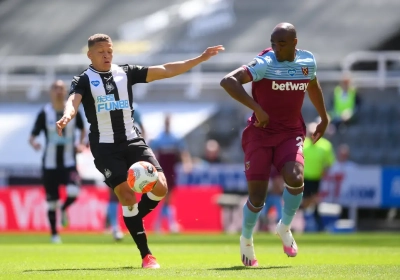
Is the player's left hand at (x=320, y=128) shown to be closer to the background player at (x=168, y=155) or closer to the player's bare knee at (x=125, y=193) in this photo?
the player's bare knee at (x=125, y=193)

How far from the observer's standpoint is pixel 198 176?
76.9 ft

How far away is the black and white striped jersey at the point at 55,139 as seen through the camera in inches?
664

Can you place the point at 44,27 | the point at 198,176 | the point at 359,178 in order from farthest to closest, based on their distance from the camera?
the point at 44,27 < the point at 198,176 < the point at 359,178

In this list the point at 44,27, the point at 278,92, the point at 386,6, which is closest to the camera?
the point at 278,92

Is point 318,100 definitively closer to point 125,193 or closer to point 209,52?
point 209,52

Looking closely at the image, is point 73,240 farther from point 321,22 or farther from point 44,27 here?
point 44,27

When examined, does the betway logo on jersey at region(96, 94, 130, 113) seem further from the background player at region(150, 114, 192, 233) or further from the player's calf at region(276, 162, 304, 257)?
the background player at region(150, 114, 192, 233)

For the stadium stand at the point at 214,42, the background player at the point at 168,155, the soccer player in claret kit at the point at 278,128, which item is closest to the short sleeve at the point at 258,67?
the soccer player in claret kit at the point at 278,128

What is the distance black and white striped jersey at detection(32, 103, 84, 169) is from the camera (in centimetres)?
1686

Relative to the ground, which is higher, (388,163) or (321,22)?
(321,22)

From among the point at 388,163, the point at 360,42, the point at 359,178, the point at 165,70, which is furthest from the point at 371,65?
the point at 165,70

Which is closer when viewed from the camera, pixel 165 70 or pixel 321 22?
pixel 165 70

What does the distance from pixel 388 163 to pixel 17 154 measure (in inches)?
385

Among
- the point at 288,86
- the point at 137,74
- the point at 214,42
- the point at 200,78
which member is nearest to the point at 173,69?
the point at 137,74
